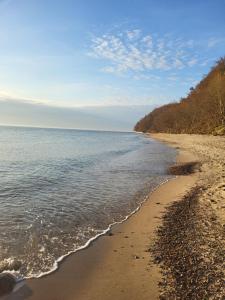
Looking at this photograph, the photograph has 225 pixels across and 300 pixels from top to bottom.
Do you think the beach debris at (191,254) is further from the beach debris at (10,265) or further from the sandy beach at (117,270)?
the beach debris at (10,265)

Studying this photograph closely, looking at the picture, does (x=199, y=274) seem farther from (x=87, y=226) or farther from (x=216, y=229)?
(x=87, y=226)

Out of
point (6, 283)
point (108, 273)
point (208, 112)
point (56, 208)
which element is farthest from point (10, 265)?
point (208, 112)

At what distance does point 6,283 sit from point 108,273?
77.6 inches

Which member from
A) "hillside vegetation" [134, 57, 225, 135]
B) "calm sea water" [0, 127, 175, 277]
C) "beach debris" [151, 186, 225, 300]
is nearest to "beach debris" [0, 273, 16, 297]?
"calm sea water" [0, 127, 175, 277]

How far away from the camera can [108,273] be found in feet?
23.4

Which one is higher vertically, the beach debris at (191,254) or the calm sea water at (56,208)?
the beach debris at (191,254)

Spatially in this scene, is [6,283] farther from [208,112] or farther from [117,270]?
[208,112]

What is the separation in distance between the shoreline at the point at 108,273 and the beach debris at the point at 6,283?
Result: 153 millimetres

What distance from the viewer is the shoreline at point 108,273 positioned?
6195 mm

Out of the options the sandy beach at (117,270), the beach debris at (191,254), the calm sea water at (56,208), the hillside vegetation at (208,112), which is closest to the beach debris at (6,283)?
the sandy beach at (117,270)

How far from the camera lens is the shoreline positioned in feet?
20.3

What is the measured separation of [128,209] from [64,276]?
6.02 m

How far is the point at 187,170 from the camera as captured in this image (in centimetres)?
2292

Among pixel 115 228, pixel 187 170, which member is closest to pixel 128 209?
pixel 115 228
